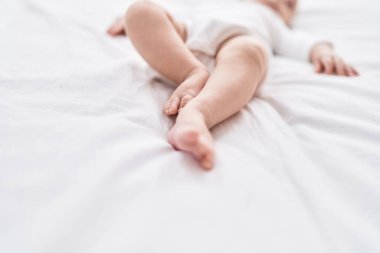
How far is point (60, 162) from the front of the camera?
0.47 metres

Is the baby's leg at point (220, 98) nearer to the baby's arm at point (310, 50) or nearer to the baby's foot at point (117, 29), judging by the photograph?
the baby's arm at point (310, 50)

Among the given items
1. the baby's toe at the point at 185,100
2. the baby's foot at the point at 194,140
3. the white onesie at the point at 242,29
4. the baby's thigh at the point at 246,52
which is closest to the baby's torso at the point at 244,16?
the white onesie at the point at 242,29

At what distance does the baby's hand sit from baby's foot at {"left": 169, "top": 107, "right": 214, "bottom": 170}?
1.62 feet

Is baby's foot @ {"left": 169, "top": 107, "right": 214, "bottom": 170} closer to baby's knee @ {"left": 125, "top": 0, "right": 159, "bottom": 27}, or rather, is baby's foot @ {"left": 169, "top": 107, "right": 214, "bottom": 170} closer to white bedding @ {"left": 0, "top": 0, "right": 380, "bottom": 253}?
white bedding @ {"left": 0, "top": 0, "right": 380, "bottom": 253}

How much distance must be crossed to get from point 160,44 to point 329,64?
1.43 feet

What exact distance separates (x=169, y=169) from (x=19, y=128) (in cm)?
22

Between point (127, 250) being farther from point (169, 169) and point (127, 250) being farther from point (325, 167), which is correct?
point (325, 167)

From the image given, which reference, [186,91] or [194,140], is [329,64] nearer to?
[186,91]

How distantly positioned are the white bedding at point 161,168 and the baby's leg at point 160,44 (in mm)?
42

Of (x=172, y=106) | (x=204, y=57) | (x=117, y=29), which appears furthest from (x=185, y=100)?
(x=117, y=29)

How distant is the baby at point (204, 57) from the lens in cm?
57

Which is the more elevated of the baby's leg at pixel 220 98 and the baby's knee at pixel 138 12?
the baby's knee at pixel 138 12

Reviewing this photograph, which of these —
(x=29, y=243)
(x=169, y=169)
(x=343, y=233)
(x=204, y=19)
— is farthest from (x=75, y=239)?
(x=204, y=19)

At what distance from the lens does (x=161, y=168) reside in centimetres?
49
